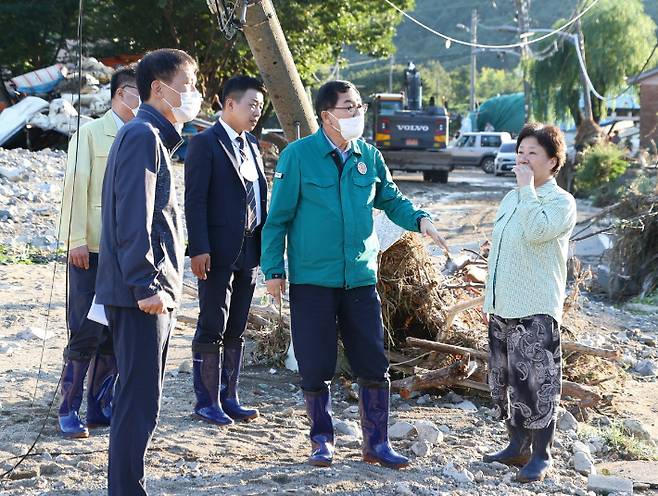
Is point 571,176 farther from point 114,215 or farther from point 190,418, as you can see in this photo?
point 114,215

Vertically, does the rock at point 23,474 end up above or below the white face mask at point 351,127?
below

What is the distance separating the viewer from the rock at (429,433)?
17.5ft

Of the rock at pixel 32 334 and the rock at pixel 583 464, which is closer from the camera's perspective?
the rock at pixel 583 464

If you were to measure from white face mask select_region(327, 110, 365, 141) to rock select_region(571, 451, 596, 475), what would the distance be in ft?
6.71

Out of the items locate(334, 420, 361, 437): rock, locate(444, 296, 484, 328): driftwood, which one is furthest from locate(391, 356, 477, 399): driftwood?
locate(334, 420, 361, 437): rock

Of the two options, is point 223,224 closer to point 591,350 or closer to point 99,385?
point 99,385

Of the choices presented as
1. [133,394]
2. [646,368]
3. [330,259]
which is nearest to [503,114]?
[646,368]

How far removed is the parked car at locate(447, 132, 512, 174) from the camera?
37.1 meters

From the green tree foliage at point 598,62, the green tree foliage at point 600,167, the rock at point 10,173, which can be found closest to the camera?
the rock at point 10,173

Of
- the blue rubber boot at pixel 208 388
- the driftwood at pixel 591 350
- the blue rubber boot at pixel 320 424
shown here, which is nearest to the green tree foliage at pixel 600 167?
the driftwood at pixel 591 350

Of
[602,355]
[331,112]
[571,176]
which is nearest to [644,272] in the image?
[602,355]

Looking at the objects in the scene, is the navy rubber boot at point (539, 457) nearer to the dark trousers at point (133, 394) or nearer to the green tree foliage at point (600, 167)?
the dark trousers at point (133, 394)

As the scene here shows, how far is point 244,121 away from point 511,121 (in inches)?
1857

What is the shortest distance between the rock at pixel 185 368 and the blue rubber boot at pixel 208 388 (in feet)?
4.22
